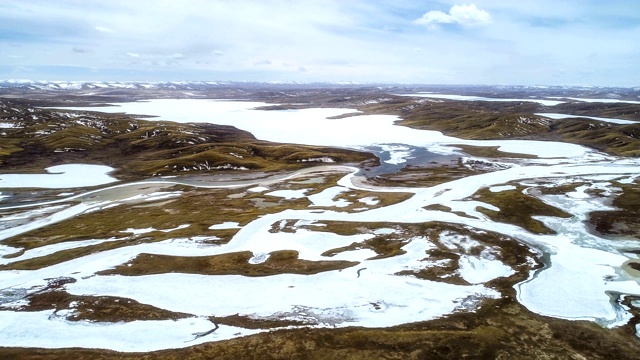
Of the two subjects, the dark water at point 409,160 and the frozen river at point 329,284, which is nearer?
the frozen river at point 329,284

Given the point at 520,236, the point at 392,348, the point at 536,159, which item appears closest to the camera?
the point at 392,348

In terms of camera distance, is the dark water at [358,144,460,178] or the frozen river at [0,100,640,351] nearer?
the frozen river at [0,100,640,351]

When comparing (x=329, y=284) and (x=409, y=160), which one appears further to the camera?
(x=409, y=160)

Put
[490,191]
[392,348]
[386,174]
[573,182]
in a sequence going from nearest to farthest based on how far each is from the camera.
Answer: [392,348] < [490,191] < [573,182] < [386,174]

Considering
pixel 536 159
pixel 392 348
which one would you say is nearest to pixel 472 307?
pixel 392 348

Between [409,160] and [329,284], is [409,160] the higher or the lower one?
the higher one

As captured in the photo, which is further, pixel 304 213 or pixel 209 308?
pixel 304 213

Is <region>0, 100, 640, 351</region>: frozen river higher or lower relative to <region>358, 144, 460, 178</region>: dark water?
lower

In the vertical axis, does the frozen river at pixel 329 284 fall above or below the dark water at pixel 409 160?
below

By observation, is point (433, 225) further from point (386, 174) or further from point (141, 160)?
point (141, 160)

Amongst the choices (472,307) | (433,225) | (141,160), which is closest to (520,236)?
(433,225)
